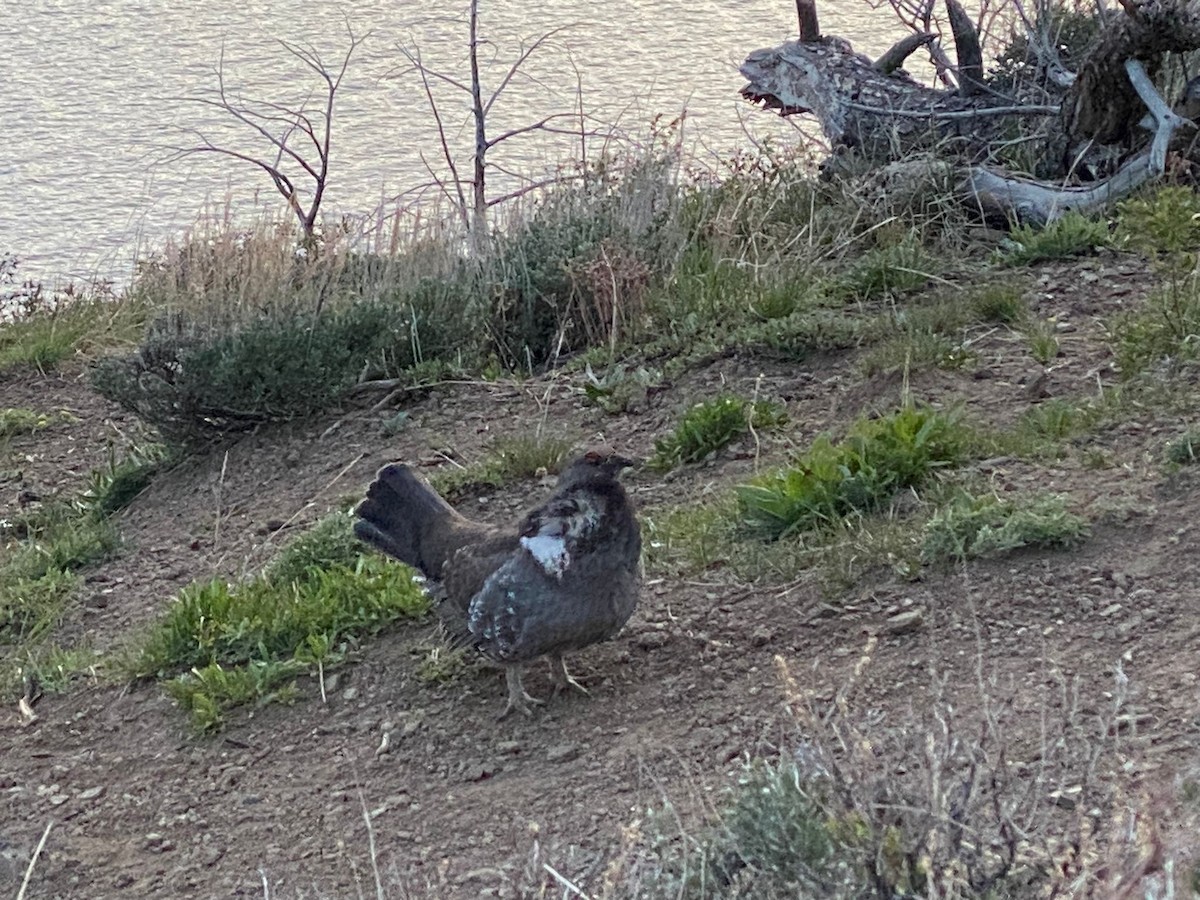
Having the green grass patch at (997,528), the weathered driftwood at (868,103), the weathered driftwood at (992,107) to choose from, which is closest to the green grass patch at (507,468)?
the green grass patch at (997,528)

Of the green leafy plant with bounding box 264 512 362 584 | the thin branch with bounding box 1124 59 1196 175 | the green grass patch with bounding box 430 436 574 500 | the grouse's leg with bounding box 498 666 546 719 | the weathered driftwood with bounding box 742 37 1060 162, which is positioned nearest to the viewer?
the grouse's leg with bounding box 498 666 546 719

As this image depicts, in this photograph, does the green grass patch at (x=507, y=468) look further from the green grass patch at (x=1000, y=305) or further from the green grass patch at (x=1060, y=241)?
the green grass patch at (x=1060, y=241)

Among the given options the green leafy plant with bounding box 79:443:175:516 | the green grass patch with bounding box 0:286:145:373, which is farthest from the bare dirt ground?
the green grass patch with bounding box 0:286:145:373

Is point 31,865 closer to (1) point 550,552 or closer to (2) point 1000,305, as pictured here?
(1) point 550,552

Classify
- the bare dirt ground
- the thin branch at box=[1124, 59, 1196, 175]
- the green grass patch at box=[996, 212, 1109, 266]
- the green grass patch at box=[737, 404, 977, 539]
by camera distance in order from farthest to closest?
the thin branch at box=[1124, 59, 1196, 175]
the green grass patch at box=[996, 212, 1109, 266]
the green grass patch at box=[737, 404, 977, 539]
the bare dirt ground

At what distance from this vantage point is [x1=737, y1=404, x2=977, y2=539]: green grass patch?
4.95 metres

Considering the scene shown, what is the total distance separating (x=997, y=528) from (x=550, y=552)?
1214mm

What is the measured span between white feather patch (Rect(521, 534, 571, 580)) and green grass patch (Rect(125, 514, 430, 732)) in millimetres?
808

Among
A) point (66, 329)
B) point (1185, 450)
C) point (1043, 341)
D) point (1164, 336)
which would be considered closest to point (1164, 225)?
point (1164, 336)

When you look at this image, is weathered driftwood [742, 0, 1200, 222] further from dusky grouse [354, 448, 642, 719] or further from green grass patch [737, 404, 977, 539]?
dusky grouse [354, 448, 642, 719]

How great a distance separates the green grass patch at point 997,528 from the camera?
4473 mm

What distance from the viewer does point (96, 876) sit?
4.18 meters

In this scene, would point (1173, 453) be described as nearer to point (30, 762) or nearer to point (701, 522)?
point (701, 522)

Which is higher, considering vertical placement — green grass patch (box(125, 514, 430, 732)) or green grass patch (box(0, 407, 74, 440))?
green grass patch (box(0, 407, 74, 440))
